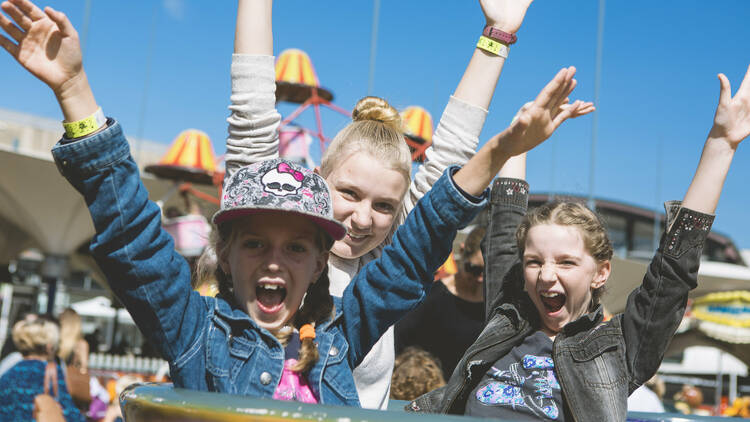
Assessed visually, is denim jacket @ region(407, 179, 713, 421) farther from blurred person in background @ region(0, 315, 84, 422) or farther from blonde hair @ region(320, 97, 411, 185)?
blurred person in background @ region(0, 315, 84, 422)

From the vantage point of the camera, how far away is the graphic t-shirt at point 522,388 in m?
1.33

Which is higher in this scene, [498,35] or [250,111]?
[498,35]

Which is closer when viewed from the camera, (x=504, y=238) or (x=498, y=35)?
(x=498, y=35)

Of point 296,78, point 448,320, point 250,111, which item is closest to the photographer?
point 250,111

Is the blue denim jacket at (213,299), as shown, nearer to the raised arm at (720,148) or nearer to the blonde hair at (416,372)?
the raised arm at (720,148)

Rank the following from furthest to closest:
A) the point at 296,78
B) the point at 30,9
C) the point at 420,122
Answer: the point at 420,122, the point at 296,78, the point at 30,9

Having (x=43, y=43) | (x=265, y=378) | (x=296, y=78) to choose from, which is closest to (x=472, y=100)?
(x=265, y=378)

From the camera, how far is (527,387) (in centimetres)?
137

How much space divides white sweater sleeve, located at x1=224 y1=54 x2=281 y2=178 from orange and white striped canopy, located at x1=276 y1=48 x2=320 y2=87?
930cm

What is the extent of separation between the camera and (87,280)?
97.5 feet

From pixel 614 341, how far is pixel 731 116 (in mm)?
450

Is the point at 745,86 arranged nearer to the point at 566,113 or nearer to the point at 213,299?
the point at 566,113

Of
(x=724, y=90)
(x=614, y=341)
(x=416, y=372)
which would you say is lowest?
(x=416, y=372)

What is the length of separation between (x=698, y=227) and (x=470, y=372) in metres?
0.49
